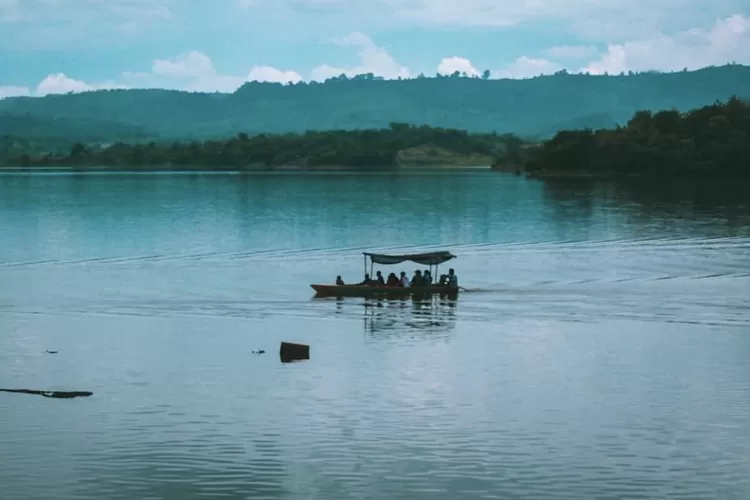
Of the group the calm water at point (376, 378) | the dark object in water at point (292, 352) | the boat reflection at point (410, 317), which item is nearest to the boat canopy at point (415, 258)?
the calm water at point (376, 378)

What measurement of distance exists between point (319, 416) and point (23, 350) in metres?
18.3

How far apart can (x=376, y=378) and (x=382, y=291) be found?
940 inches

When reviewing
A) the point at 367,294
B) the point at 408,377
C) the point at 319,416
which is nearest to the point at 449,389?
the point at 408,377

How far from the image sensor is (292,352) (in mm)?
52594

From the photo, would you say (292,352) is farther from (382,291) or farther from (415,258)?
(415,258)

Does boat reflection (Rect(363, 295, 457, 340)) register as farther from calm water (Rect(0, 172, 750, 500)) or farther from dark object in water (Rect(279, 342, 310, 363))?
dark object in water (Rect(279, 342, 310, 363))

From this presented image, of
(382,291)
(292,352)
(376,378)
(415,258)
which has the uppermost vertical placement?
(415,258)

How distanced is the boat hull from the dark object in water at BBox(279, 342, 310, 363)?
19.5 meters

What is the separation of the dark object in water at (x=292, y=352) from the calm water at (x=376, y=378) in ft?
1.56

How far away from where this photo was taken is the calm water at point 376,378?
1412 inches

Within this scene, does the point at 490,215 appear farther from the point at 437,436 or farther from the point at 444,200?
the point at 437,436

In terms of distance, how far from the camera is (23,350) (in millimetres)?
55062

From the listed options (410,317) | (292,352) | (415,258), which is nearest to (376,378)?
(292,352)

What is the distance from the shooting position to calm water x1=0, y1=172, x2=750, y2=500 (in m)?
35.9
